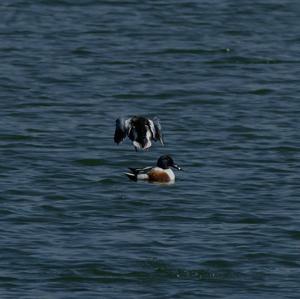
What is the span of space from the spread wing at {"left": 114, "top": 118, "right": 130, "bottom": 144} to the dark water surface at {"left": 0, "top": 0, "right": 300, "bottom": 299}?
21.9 inches

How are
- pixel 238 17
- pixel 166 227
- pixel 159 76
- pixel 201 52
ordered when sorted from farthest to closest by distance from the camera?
1. pixel 238 17
2. pixel 201 52
3. pixel 159 76
4. pixel 166 227

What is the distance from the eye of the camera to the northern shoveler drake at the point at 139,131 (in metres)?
22.0

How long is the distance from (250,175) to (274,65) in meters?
8.98

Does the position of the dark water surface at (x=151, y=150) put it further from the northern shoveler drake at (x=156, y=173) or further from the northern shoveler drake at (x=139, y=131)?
the northern shoveler drake at (x=139, y=131)

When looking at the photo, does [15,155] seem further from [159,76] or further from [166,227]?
[159,76]

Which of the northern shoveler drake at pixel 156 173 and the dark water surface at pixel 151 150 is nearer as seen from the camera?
the dark water surface at pixel 151 150

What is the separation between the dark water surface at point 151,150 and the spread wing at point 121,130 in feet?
1.82

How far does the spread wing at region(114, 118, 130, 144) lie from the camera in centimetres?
2217

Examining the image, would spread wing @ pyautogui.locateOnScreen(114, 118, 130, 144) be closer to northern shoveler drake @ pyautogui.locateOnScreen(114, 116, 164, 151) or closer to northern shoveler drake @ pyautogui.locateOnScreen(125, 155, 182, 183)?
northern shoveler drake @ pyautogui.locateOnScreen(114, 116, 164, 151)

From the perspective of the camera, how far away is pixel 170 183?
21672 millimetres

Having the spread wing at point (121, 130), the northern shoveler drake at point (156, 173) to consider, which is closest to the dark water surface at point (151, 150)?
the northern shoveler drake at point (156, 173)

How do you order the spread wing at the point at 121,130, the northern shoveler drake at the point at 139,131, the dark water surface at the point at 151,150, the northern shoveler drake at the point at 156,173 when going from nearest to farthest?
the dark water surface at the point at 151,150 → the northern shoveler drake at the point at 156,173 → the northern shoveler drake at the point at 139,131 → the spread wing at the point at 121,130

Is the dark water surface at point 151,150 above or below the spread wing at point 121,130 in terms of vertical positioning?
below

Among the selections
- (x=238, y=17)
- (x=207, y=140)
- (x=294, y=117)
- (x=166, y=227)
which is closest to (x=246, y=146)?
(x=207, y=140)
